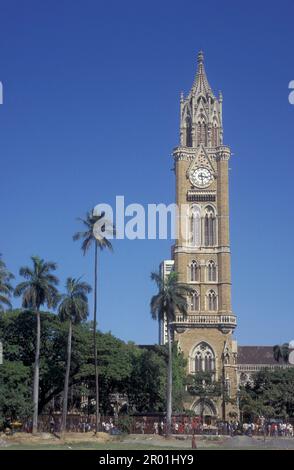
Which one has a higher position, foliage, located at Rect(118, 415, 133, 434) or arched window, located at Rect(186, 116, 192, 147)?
arched window, located at Rect(186, 116, 192, 147)

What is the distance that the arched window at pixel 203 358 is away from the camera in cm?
9788

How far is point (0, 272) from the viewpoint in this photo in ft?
218

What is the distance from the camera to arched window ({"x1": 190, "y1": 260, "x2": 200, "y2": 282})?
4038 inches

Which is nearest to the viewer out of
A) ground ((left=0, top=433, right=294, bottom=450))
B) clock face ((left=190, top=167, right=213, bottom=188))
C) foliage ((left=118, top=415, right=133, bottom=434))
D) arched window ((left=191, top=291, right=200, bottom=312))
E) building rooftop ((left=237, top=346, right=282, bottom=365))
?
ground ((left=0, top=433, right=294, bottom=450))

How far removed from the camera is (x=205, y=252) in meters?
103

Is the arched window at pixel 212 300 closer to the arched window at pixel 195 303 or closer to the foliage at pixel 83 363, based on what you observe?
the arched window at pixel 195 303

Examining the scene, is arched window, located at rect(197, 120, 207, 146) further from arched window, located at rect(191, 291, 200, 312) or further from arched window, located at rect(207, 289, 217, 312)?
arched window, located at rect(191, 291, 200, 312)

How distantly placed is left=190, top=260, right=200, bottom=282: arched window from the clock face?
35.1ft

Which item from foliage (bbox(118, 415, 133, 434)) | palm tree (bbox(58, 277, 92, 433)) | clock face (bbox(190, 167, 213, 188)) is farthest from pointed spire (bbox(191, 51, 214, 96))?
foliage (bbox(118, 415, 133, 434))

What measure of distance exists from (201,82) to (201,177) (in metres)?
16.4

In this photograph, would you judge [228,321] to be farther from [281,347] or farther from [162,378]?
[162,378]

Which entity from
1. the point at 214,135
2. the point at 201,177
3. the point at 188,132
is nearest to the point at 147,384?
the point at 201,177

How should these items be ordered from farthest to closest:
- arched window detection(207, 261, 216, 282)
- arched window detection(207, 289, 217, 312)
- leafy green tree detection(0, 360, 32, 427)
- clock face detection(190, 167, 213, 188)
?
clock face detection(190, 167, 213, 188) → arched window detection(207, 261, 216, 282) → arched window detection(207, 289, 217, 312) → leafy green tree detection(0, 360, 32, 427)

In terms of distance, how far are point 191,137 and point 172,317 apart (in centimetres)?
4053
